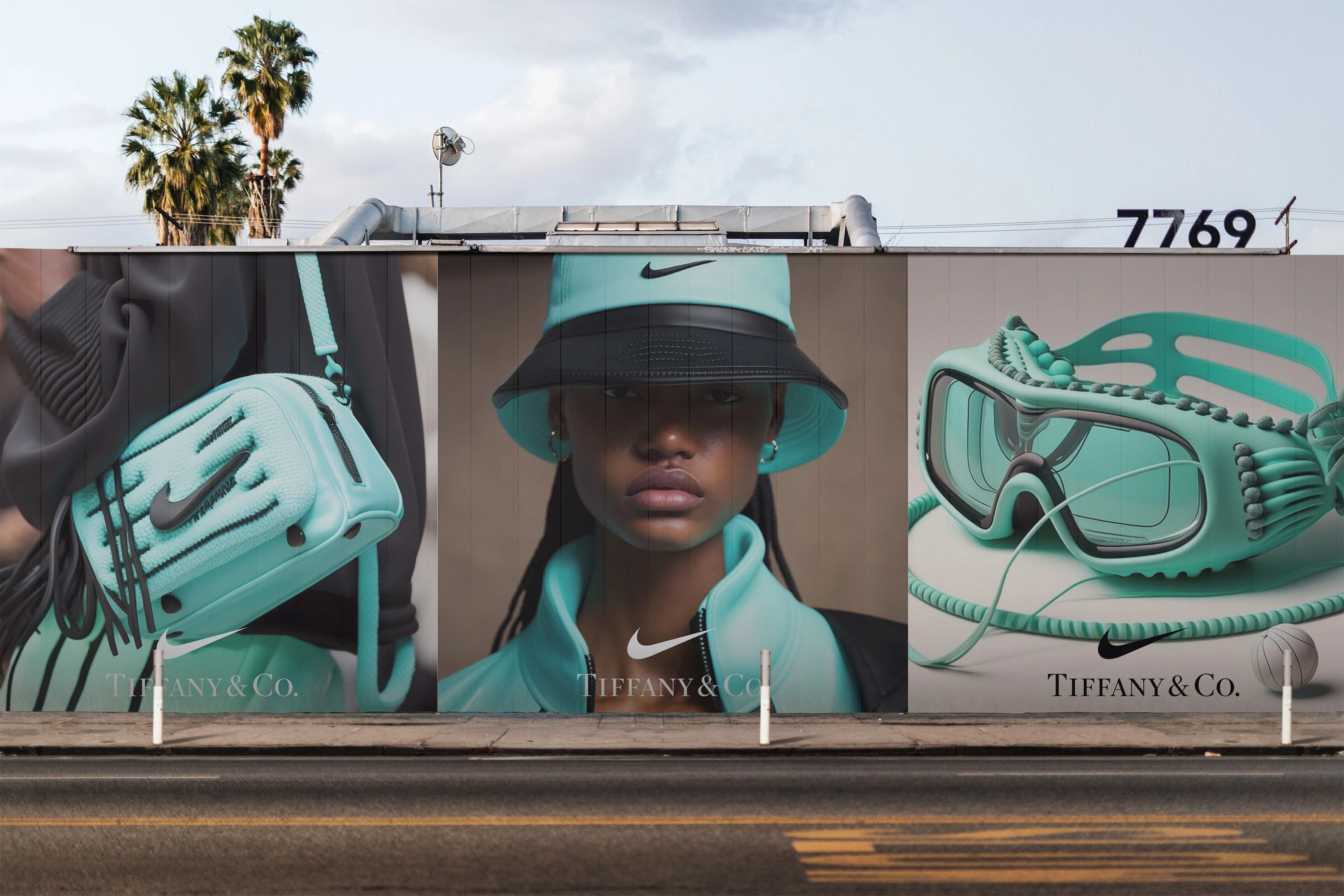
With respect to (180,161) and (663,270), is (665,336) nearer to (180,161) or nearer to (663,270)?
(663,270)

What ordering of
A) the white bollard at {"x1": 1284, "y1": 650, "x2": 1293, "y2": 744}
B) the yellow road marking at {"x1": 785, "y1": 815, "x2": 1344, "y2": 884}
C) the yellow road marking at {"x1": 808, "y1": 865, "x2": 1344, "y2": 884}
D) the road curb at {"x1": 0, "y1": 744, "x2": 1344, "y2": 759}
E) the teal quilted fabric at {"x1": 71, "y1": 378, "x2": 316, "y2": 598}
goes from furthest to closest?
the teal quilted fabric at {"x1": 71, "y1": 378, "x2": 316, "y2": 598}, the white bollard at {"x1": 1284, "y1": 650, "x2": 1293, "y2": 744}, the road curb at {"x1": 0, "y1": 744, "x2": 1344, "y2": 759}, the yellow road marking at {"x1": 785, "y1": 815, "x2": 1344, "y2": 884}, the yellow road marking at {"x1": 808, "y1": 865, "x2": 1344, "y2": 884}

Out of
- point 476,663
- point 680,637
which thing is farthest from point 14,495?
point 680,637

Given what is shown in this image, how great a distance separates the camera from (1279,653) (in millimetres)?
15648

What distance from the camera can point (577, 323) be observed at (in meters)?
15.7

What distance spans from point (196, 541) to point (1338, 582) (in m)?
16.0

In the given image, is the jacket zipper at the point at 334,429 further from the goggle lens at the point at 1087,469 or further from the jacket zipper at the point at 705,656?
the goggle lens at the point at 1087,469

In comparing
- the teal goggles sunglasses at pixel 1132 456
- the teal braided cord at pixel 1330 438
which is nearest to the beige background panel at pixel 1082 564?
the teal goggles sunglasses at pixel 1132 456

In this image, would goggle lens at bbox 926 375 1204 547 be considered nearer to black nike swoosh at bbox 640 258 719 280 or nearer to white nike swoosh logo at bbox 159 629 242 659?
black nike swoosh at bbox 640 258 719 280

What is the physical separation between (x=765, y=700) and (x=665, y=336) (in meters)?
5.37

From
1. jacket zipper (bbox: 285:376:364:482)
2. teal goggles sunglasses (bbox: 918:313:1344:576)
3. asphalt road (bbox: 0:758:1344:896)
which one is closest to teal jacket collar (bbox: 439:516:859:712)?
teal goggles sunglasses (bbox: 918:313:1344:576)

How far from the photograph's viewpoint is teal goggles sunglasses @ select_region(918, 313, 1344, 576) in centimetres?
1562

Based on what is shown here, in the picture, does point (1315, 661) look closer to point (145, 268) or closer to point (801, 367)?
point (801, 367)

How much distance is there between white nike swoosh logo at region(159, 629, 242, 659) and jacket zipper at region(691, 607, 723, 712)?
636 centimetres

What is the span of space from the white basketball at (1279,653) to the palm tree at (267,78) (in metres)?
30.9
